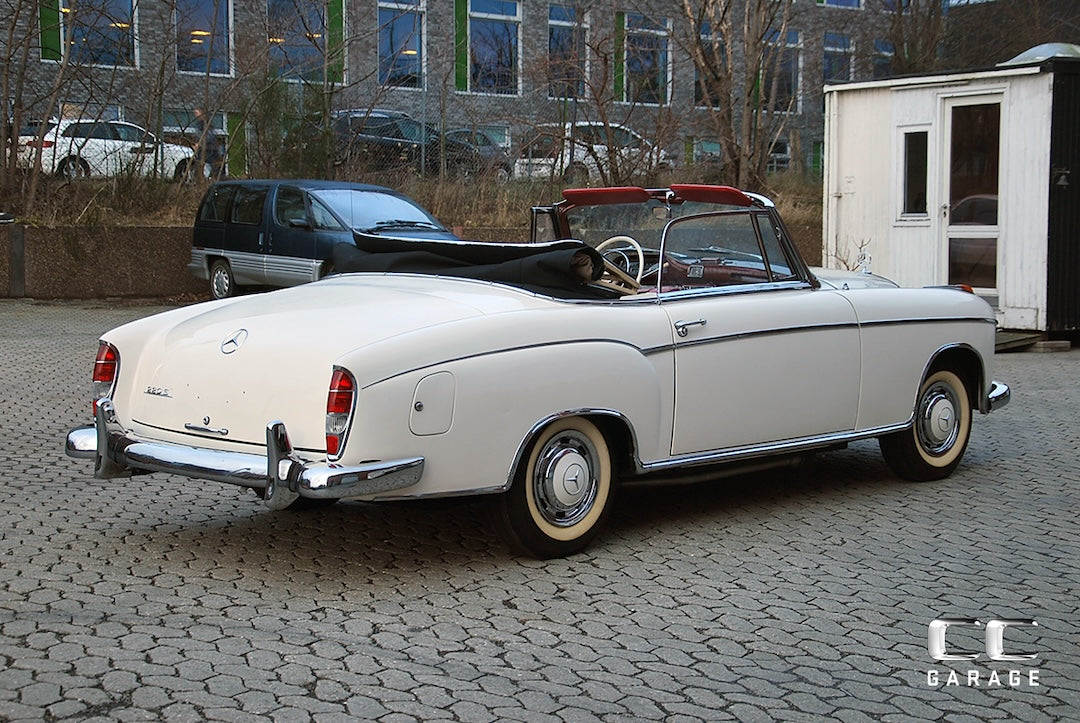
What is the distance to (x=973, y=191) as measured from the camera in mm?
14242

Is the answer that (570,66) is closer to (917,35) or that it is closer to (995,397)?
(917,35)

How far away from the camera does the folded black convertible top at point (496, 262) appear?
5738 millimetres

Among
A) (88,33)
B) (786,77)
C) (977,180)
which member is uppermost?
(786,77)

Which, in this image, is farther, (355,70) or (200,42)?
(355,70)

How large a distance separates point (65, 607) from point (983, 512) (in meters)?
4.18

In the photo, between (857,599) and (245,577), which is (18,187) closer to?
(245,577)

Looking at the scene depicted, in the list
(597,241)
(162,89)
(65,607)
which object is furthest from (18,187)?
(65,607)

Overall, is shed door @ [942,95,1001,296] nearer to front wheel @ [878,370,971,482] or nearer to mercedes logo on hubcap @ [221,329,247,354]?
front wheel @ [878,370,971,482]

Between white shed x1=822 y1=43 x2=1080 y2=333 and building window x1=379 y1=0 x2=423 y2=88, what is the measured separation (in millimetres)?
10275

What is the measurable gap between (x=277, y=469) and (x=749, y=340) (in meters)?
2.32

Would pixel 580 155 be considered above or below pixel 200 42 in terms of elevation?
below

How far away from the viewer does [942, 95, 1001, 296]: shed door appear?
1409 centimetres

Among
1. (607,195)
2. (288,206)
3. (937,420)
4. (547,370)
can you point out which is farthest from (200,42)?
(547,370)

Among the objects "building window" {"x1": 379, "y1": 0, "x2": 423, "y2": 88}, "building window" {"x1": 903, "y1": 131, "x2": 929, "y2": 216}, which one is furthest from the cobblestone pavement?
"building window" {"x1": 379, "y1": 0, "x2": 423, "y2": 88}
